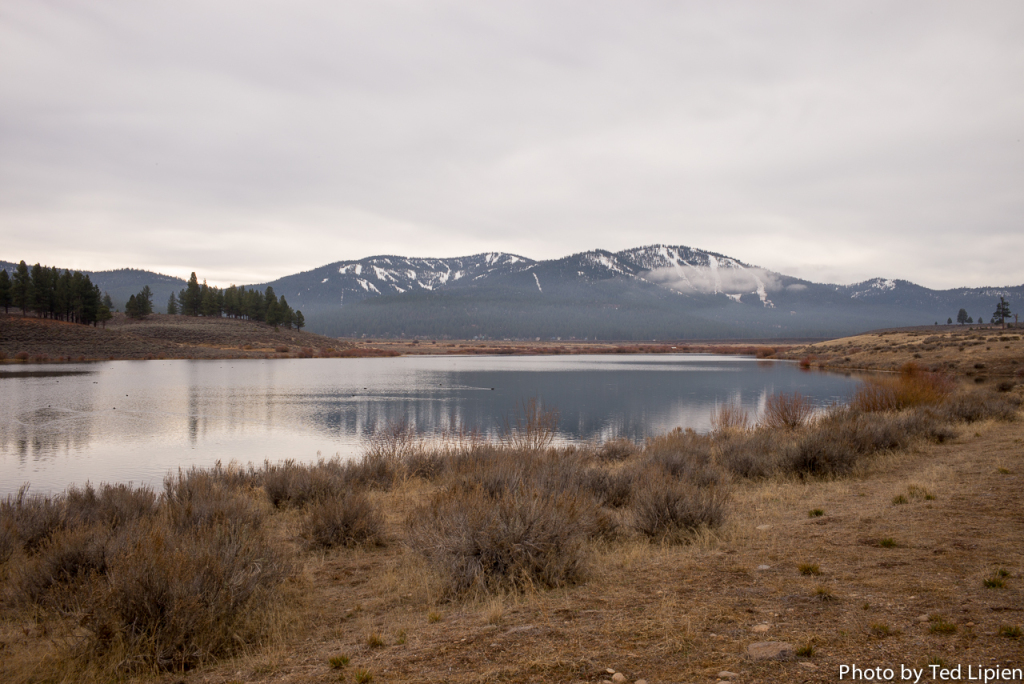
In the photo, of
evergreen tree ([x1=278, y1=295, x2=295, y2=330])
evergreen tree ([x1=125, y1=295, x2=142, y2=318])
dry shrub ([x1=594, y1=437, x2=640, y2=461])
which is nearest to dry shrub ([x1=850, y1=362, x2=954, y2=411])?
dry shrub ([x1=594, y1=437, x2=640, y2=461])

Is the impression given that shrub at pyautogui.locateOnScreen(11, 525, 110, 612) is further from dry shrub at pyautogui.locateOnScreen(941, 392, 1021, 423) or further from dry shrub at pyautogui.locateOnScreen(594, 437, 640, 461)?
dry shrub at pyautogui.locateOnScreen(941, 392, 1021, 423)

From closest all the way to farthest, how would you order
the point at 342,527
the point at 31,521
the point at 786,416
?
the point at 31,521, the point at 342,527, the point at 786,416

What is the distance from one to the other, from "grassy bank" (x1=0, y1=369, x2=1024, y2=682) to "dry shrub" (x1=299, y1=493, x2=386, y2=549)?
3 centimetres

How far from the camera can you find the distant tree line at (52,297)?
2888 inches

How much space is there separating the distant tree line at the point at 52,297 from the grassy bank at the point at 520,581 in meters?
84.2

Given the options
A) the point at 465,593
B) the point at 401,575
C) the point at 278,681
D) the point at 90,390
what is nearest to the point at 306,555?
the point at 401,575

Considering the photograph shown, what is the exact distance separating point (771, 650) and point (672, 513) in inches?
155

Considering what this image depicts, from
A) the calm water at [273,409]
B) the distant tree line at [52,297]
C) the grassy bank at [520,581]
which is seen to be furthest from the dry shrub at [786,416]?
the distant tree line at [52,297]

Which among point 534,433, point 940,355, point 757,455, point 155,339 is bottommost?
point 757,455

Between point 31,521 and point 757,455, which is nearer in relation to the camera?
point 31,521

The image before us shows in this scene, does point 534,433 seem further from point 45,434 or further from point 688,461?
point 45,434

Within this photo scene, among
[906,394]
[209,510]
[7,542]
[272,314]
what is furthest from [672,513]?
[272,314]

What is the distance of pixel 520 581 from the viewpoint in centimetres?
576

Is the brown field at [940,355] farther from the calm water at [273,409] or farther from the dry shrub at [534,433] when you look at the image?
the dry shrub at [534,433]
